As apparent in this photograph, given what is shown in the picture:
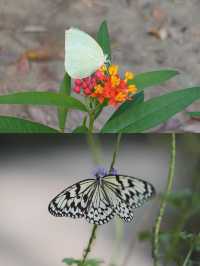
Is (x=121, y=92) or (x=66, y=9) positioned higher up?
(x=66, y=9)

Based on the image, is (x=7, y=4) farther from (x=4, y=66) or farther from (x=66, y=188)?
(x=66, y=188)

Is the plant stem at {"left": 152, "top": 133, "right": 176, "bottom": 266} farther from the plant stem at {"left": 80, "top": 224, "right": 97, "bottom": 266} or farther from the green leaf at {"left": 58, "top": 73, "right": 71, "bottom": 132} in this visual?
the green leaf at {"left": 58, "top": 73, "right": 71, "bottom": 132}

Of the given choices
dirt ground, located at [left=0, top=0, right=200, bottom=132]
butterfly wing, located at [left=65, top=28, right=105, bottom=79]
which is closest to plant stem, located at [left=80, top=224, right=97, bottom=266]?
butterfly wing, located at [left=65, top=28, right=105, bottom=79]

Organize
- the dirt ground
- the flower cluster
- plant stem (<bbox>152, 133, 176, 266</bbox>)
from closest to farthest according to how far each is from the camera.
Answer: plant stem (<bbox>152, 133, 176, 266</bbox>) < the flower cluster < the dirt ground

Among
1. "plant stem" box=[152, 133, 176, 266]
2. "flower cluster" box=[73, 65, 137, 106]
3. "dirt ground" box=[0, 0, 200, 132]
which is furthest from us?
"dirt ground" box=[0, 0, 200, 132]

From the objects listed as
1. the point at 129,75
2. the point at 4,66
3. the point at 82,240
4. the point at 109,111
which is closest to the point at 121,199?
the point at 82,240

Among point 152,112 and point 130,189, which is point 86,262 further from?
point 152,112

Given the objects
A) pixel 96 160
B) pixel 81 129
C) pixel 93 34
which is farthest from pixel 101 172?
pixel 93 34
